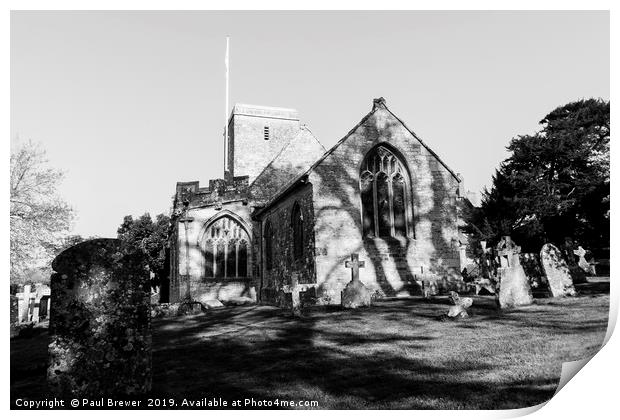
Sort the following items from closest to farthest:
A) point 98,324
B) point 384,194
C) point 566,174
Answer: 1. point 98,324
2. point 566,174
3. point 384,194

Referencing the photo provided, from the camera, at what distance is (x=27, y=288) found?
14.1 meters

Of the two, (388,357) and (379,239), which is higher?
(379,239)

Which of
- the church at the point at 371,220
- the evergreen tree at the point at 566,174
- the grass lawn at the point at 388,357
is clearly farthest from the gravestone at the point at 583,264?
the grass lawn at the point at 388,357

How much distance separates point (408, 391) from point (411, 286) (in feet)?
33.0

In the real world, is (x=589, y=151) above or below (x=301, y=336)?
above

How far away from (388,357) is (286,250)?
11047 mm

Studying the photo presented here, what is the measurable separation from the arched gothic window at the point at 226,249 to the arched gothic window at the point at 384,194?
308 inches

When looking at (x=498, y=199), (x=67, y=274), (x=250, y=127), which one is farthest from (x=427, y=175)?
(x=250, y=127)

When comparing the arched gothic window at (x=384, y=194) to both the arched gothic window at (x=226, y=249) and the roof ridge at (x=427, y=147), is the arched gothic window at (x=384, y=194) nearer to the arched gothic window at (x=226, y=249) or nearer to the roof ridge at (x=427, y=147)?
the roof ridge at (x=427, y=147)

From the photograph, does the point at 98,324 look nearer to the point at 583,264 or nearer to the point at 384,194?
the point at 384,194

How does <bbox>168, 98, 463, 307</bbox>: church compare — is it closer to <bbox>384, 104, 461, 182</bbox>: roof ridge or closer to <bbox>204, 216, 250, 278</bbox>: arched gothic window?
<bbox>384, 104, 461, 182</bbox>: roof ridge

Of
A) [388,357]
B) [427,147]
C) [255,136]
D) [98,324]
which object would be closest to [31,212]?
[98,324]

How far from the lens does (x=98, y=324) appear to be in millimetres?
4637

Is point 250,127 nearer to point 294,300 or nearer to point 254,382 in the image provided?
point 294,300
